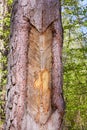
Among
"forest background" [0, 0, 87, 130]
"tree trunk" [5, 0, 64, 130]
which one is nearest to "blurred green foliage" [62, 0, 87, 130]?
"forest background" [0, 0, 87, 130]

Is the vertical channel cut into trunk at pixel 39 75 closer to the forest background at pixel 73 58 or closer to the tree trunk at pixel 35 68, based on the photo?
the tree trunk at pixel 35 68

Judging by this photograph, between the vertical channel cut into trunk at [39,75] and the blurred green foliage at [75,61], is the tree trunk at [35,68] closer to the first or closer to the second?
the vertical channel cut into trunk at [39,75]

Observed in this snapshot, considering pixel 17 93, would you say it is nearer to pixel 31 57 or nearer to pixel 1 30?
pixel 31 57

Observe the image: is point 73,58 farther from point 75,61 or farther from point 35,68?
point 35,68

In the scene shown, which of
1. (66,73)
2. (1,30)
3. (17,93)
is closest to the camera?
(17,93)

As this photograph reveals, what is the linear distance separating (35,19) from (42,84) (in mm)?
702

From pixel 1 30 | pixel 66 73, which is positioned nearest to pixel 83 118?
pixel 66 73

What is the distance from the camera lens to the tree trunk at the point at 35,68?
2.78m

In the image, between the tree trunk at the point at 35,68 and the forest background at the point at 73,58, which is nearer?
the tree trunk at the point at 35,68

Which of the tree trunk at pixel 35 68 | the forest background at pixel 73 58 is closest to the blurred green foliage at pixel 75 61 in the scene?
the forest background at pixel 73 58

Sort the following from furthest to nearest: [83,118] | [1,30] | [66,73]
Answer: [83,118]
[1,30]
[66,73]

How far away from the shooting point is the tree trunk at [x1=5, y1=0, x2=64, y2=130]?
278cm

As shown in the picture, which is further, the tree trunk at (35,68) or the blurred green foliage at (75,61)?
the blurred green foliage at (75,61)

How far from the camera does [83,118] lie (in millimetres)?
9617
